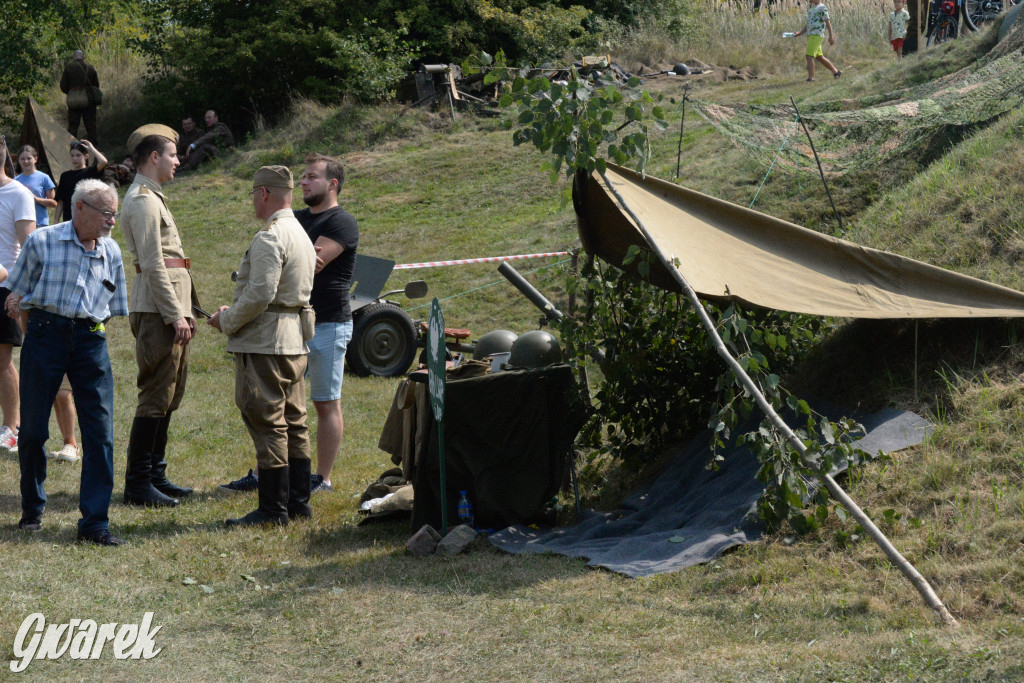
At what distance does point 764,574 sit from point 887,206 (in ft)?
15.5

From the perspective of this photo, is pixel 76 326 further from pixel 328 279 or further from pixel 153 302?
pixel 328 279

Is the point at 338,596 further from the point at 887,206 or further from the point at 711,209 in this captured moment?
the point at 887,206

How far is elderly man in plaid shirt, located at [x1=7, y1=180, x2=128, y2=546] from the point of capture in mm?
5066

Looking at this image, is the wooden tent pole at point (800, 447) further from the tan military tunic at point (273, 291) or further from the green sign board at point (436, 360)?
the tan military tunic at point (273, 291)

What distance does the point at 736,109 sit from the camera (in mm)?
11250

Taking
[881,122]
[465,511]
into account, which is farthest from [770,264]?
[881,122]

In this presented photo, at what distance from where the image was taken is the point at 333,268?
20.2ft

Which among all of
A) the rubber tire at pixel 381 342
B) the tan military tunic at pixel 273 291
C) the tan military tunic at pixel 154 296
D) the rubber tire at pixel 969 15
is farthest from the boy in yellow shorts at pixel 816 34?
the tan military tunic at pixel 154 296

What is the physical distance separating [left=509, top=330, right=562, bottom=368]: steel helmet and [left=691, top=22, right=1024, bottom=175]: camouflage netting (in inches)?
184

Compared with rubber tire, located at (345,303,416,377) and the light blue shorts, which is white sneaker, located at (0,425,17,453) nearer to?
the light blue shorts

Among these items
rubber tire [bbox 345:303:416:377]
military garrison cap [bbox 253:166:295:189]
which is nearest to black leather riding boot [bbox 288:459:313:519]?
military garrison cap [bbox 253:166:295:189]

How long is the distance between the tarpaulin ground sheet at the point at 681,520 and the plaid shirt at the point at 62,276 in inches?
94.1

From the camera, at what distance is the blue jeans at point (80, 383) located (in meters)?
5.08

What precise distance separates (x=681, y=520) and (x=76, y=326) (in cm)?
324
